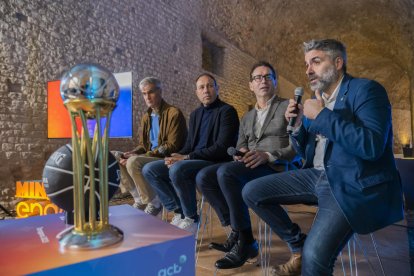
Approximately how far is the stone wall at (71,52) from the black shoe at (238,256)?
11.0 feet

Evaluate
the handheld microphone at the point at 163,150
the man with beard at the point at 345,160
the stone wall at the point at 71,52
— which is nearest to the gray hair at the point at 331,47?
the man with beard at the point at 345,160

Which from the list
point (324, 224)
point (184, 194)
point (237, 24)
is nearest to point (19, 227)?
point (324, 224)

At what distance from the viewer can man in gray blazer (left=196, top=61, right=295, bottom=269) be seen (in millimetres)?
1955

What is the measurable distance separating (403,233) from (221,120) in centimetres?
192

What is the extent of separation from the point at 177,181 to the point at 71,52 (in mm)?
3548

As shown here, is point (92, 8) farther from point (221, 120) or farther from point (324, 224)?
point (324, 224)

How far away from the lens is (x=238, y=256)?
1.90 metres

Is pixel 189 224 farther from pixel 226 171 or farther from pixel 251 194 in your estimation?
pixel 251 194

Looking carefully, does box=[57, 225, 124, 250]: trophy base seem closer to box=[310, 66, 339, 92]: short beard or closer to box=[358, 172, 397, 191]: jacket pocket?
box=[358, 172, 397, 191]: jacket pocket

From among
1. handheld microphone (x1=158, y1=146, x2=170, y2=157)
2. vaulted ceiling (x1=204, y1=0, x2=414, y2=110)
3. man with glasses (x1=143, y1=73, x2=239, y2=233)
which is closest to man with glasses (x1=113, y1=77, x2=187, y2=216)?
handheld microphone (x1=158, y1=146, x2=170, y2=157)

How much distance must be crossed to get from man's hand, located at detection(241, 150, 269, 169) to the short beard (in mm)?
557

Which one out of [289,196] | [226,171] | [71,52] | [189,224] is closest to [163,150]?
[189,224]

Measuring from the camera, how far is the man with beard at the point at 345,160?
49.5 inches

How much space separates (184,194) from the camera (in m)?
2.33
